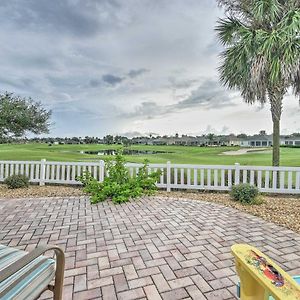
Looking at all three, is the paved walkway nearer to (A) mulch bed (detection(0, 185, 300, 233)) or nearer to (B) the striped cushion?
(A) mulch bed (detection(0, 185, 300, 233))

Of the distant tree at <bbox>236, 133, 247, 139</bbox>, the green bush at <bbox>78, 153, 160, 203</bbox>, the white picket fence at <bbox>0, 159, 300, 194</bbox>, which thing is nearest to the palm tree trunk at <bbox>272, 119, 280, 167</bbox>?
the white picket fence at <bbox>0, 159, 300, 194</bbox>

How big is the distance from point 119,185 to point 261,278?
495 centimetres

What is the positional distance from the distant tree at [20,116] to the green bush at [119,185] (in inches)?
153

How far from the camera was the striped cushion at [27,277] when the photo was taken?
1.34m

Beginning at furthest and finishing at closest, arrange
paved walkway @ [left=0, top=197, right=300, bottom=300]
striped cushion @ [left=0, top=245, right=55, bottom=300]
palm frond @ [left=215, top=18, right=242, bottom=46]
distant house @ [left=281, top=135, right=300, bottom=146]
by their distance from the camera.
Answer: distant house @ [left=281, top=135, right=300, bottom=146]
palm frond @ [left=215, top=18, right=242, bottom=46]
paved walkway @ [left=0, top=197, right=300, bottom=300]
striped cushion @ [left=0, top=245, right=55, bottom=300]

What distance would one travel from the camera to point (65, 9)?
276 inches

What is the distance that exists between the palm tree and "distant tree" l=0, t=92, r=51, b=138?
282 inches

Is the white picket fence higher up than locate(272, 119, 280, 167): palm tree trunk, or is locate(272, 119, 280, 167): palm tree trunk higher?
locate(272, 119, 280, 167): palm tree trunk

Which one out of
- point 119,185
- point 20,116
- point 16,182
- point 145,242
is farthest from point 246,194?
point 20,116

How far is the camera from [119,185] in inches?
233

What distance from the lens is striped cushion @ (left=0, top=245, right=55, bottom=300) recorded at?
1336 mm

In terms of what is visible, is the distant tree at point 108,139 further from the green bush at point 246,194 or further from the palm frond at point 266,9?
the green bush at point 246,194

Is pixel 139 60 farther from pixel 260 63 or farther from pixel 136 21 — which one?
pixel 260 63

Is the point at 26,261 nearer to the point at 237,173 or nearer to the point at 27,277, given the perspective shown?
the point at 27,277
